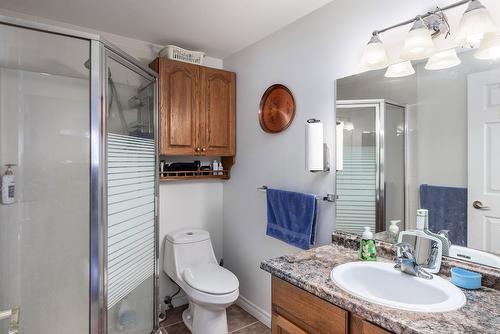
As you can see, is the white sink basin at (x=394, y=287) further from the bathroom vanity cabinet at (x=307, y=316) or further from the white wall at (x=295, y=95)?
the white wall at (x=295, y=95)

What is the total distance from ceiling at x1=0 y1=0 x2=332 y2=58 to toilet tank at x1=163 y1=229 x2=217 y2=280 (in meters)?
1.66

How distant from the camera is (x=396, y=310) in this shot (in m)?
0.88

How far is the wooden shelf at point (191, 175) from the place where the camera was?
2283mm

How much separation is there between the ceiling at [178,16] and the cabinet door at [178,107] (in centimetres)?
26

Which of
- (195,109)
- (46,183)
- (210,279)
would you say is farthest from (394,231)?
(46,183)

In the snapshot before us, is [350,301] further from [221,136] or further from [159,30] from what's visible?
[159,30]

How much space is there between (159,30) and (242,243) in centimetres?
190

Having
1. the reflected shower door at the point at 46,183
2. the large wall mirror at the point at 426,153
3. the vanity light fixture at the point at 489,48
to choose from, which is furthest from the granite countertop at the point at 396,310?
the reflected shower door at the point at 46,183

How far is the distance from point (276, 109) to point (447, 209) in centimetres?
129

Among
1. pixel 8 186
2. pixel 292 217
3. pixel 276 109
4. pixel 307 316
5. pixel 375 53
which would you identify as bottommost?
pixel 307 316

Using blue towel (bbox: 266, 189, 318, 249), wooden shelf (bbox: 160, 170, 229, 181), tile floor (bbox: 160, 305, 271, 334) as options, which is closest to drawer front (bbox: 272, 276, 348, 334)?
blue towel (bbox: 266, 189, 318, 249)

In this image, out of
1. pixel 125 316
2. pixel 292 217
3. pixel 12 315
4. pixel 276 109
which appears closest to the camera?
pixel 12 315

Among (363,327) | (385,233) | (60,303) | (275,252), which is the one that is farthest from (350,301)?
(60,303)

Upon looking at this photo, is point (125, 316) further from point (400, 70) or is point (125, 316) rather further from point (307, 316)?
point (400, 70)
